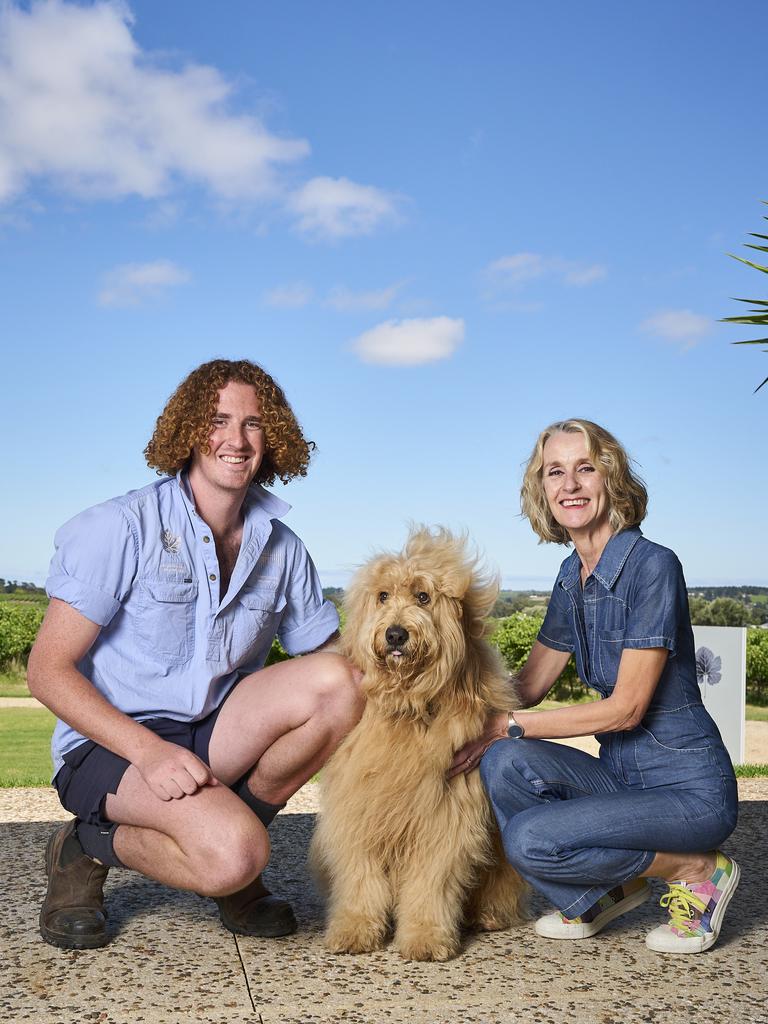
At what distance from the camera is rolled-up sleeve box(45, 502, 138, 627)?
3.39 meters

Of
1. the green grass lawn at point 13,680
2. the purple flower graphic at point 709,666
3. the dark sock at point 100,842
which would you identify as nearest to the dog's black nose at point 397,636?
the dark sock at point 100,842

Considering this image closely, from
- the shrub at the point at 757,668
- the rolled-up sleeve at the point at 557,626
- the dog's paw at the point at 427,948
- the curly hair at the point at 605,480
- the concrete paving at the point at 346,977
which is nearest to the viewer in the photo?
the concrete paving at the point at 346,977

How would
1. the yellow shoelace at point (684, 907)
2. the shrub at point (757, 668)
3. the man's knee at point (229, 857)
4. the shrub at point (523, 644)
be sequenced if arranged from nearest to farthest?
the man's knee at point (229, 857) < the yellow shoelace at point (684, 907) < the shrub at point (523, 644) < the shrub at point (757, 668)

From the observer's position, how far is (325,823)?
3467mm

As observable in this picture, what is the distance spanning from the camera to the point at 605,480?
11.8ft

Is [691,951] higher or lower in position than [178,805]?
lower

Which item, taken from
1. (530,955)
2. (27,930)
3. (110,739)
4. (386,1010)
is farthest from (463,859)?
(27,930)

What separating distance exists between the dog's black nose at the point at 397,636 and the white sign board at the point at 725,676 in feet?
21.4

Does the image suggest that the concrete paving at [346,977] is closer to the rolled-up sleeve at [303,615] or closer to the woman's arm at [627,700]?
the woman's arm at [627,700]

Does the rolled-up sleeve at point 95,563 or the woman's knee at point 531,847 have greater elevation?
the rolled-up sleeve at point 95,563

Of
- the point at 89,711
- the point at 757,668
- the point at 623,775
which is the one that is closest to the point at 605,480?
the point at 623,775

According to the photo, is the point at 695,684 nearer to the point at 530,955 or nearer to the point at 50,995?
the point at 530,955

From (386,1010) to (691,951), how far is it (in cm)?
118

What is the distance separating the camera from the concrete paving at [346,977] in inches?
113
